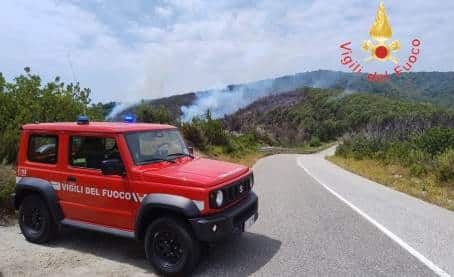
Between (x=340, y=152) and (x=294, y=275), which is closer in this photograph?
(x=294, y=275)

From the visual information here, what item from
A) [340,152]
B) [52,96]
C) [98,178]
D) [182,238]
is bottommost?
[340,152]

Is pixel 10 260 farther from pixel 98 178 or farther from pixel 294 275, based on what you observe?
pixel 294 275

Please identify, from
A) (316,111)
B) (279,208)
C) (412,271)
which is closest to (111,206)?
(412,271)

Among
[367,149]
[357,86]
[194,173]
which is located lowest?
[367,149]

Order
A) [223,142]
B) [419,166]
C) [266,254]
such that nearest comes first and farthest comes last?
[266,254] → [419,166] → [223,142]

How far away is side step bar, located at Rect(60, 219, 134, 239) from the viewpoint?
572 cm

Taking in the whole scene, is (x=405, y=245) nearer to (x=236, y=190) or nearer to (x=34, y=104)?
(x=236, y=190)

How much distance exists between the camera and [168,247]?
5.42 meters

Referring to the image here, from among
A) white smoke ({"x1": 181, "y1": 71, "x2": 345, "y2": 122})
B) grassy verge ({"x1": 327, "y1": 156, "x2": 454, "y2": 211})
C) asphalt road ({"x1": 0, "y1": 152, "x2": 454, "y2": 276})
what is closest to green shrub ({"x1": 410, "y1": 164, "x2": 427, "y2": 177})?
grassy verge ({"x1": 327, "y1": 156, "x2": 454, "y2": 211})

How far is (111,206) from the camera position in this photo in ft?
19.1

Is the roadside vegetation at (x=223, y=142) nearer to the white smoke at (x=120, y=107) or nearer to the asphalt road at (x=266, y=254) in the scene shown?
the asphalt road at (x=266, y=254)

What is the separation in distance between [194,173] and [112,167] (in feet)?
3.63

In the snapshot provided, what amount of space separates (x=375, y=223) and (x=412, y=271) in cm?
272

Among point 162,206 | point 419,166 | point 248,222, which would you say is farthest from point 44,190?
point 419,166
